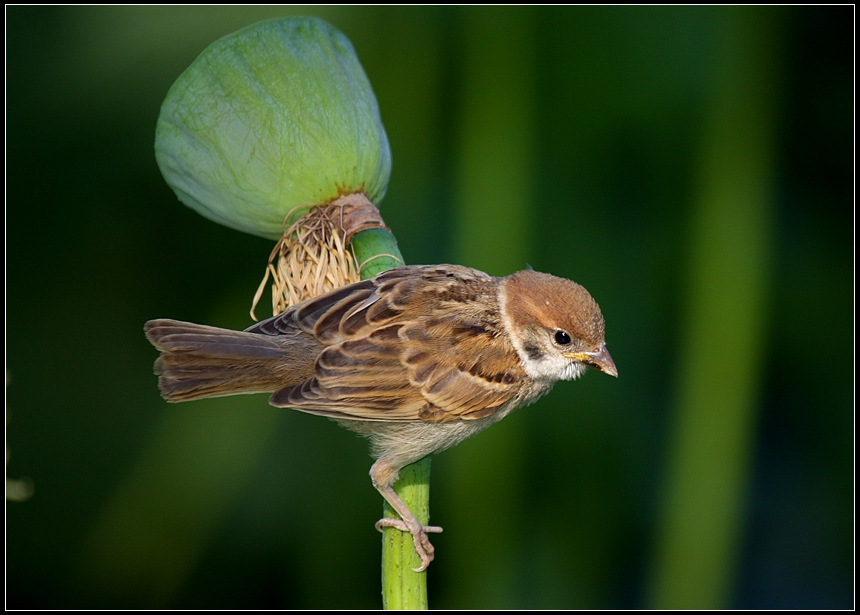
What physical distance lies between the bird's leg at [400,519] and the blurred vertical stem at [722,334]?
1.11m

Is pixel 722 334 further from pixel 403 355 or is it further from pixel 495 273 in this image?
pixel 403 355

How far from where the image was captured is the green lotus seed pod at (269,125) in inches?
114

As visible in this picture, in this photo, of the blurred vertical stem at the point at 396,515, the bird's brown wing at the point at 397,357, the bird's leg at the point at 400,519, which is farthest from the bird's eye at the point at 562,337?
the bird's leg at the point at 400,519

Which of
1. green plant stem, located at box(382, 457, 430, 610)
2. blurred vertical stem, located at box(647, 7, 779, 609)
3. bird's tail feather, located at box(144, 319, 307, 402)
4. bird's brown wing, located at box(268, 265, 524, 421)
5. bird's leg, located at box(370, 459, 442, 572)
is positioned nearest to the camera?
green plant stem, located at box(382, 457, 430, 610)

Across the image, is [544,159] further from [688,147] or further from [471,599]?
[471,599]

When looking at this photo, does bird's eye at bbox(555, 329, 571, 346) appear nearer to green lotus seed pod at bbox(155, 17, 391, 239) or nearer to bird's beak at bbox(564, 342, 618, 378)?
bird's beak at bbox(564, 342, 618, 378)

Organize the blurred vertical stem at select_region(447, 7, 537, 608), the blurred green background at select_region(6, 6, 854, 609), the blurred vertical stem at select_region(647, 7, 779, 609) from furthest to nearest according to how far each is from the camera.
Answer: the blurred green background at select_region(6, 6, 854, 609) < the blurred vertical stem at select_region(447, 7, 537, 608) < the blurred vertical stem at select_region(647, 7, 779, 609)

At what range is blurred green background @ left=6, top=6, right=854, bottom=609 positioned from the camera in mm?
3631

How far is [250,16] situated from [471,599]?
9.00ft

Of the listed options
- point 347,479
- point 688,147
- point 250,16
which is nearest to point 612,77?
point 688,147

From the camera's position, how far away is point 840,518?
3975 mm

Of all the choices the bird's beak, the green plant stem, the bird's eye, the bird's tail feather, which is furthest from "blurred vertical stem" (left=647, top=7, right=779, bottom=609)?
the bird's tail feather

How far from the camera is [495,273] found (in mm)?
3703

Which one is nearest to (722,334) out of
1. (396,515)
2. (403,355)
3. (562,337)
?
(562,337)
